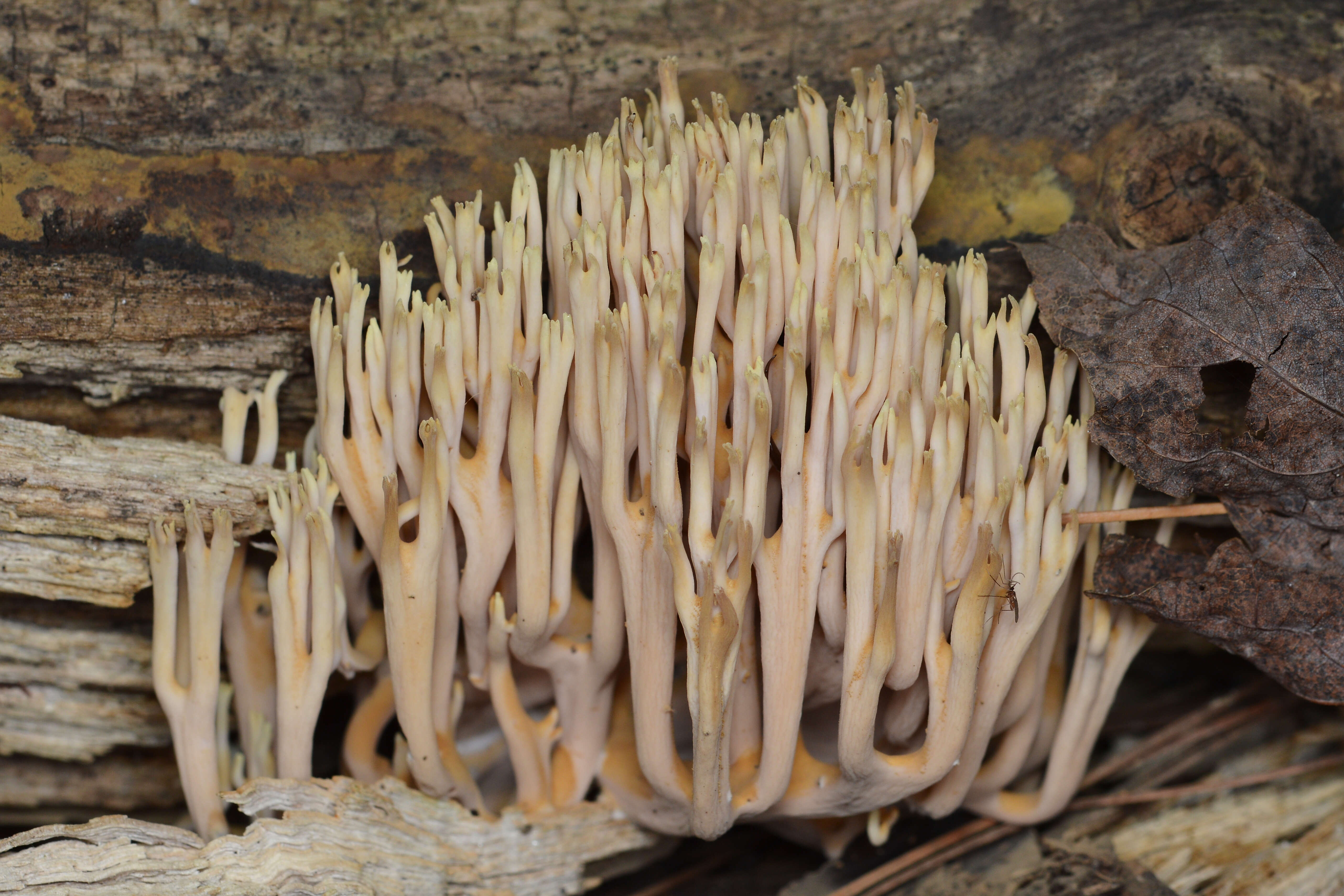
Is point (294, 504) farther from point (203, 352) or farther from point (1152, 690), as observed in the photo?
point (1152, 690)

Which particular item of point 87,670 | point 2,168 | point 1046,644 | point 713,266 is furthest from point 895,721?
point 2,168

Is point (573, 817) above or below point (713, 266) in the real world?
below

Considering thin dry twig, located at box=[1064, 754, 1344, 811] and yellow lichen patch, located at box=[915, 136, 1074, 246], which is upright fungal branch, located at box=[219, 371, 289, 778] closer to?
yellow lichen patch, located at box=[915, 136, 1074, 246]

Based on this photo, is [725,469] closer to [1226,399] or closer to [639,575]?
[639,575]

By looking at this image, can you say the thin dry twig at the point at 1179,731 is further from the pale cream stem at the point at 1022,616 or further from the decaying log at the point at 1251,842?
the pale cream stem at the point at 1022,616

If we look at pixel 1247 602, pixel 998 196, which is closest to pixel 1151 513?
pixel 1247 602
